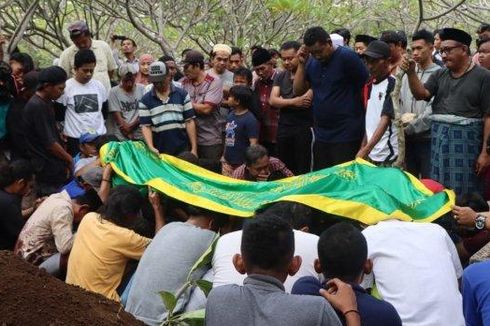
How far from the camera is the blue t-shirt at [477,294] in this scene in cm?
300

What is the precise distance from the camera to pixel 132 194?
5383 millimetres

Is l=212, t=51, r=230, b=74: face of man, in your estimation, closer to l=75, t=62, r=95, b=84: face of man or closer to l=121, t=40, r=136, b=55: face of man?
l=75, t=62, r=95, b=84: face of man

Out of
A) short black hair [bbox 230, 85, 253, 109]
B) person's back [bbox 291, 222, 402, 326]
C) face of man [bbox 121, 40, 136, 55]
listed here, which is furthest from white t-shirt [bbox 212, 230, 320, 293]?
face of man [bbox 121, 40, 136, 55]

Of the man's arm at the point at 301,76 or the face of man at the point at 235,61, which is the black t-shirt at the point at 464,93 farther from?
the face of man at the point at 235,61

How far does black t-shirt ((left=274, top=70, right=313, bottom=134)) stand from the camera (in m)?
7.72

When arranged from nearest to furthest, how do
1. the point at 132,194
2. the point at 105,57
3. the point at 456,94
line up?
the point at 132,194 < the point at 456,94 < the point at 105,57

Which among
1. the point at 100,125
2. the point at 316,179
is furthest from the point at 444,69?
the point at 100,125

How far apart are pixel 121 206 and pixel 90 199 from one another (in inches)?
47.7

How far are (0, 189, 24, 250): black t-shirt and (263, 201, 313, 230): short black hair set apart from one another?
2040mm

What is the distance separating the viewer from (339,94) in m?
6.93

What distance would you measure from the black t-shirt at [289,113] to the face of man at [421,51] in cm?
118

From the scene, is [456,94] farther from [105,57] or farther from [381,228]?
[105,57]

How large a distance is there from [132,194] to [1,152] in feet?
9.01

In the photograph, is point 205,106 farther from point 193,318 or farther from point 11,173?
point 193,318
